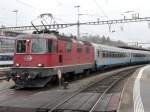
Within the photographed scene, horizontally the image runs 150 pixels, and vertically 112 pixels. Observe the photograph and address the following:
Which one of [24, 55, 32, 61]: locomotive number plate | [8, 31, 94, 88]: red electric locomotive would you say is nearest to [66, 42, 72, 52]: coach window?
[8, 31, 94, 88]: red electric locomotive

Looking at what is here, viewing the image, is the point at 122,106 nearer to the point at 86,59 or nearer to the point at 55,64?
the point at 55,64

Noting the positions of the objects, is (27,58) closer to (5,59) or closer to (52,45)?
(52,45)

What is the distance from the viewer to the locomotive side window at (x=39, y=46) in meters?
19.5

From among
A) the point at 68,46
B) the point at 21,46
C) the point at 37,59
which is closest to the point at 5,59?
the point at 68,46

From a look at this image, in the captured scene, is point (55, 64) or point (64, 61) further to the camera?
point (64, 61)

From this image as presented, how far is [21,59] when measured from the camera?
770 inches

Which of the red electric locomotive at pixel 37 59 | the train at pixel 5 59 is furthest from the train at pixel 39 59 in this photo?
the train at pixel 5 59

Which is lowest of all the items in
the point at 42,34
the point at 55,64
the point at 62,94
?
the point at 62,94

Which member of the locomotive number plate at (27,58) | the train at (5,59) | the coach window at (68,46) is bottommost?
the train at (5,59)

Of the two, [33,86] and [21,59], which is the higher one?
[21,59]

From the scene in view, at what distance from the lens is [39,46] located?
64.3 feet

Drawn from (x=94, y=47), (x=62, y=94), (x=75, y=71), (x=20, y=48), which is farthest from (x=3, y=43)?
(x=62, y=94)

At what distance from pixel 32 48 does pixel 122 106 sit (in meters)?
7.84

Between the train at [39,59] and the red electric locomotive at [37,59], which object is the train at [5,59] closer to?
the train at [39,59]
